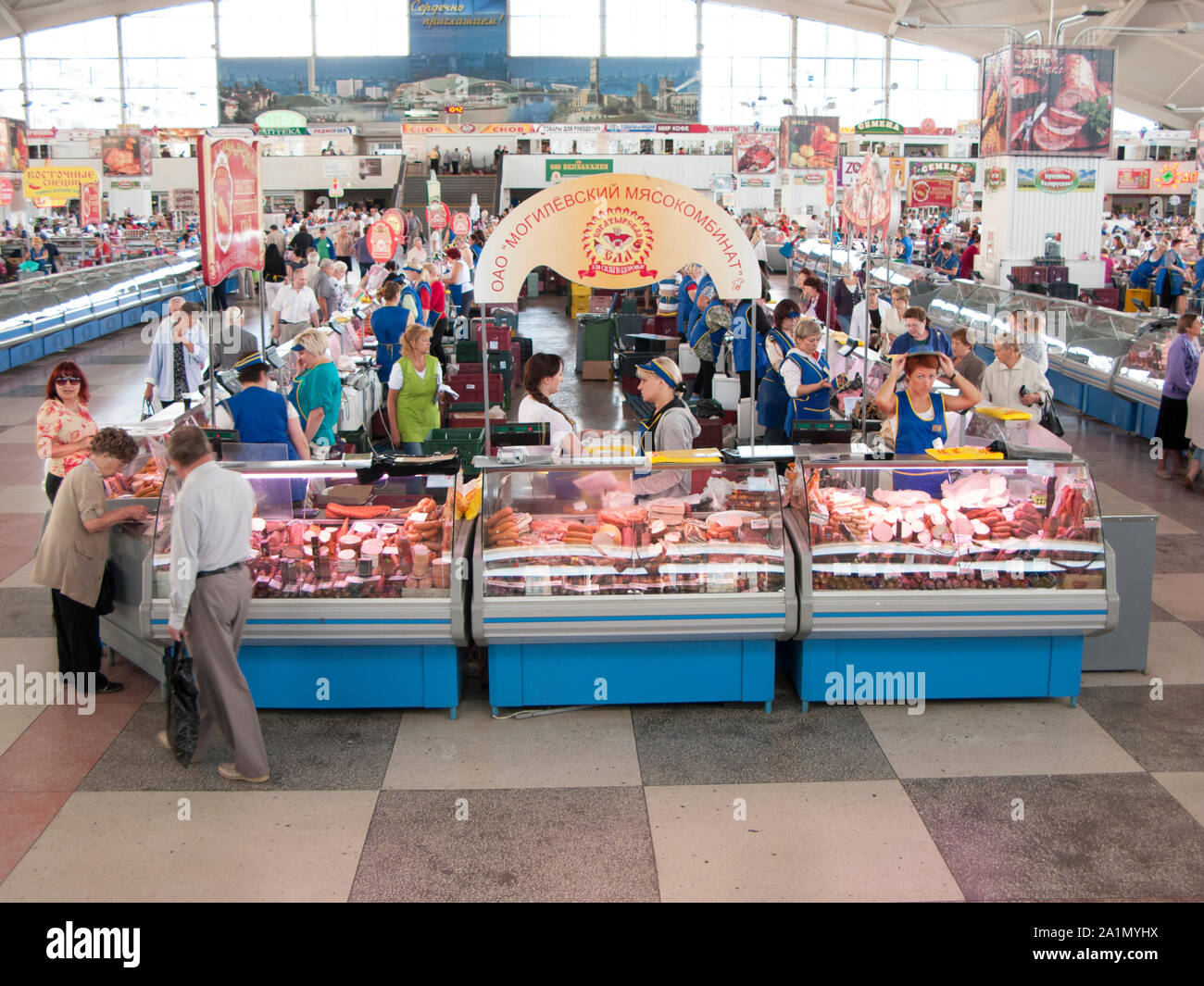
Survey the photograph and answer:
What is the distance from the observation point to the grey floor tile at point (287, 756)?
5.05m

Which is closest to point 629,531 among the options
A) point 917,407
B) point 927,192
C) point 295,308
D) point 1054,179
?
point 917,407

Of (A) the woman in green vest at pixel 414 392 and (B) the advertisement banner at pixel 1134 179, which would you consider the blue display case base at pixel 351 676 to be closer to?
(A) the woman in green vest at pixel 414 392

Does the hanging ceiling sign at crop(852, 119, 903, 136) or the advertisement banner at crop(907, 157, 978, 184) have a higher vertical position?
the hanging ceiling sign at crop(852, 119, 903, 136)

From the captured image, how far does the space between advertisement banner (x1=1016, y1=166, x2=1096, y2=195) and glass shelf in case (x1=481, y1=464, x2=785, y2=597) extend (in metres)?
15.2

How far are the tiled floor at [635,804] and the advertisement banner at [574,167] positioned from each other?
28.0 metres

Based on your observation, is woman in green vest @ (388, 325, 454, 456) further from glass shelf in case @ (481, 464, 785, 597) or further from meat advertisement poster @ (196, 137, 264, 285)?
glass shelf in case @ (481, 464, 785, 597)

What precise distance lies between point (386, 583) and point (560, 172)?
105 ft

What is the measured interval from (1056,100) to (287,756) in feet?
57.4

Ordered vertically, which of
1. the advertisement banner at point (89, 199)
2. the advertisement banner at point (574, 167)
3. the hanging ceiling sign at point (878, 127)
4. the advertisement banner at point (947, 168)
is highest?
the hanging ceiling sign at point (878, 127)

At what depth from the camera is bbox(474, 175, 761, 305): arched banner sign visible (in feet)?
20.0

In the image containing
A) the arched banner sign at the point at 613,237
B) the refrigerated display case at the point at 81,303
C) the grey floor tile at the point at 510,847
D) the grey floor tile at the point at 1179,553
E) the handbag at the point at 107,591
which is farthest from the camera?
the refrigerated display case at the point at 81,303

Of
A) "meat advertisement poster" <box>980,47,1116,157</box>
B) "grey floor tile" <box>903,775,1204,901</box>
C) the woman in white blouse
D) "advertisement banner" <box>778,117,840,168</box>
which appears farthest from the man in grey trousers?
"advertisement banner" <box>778,117,840,168</box>

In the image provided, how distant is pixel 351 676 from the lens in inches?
221

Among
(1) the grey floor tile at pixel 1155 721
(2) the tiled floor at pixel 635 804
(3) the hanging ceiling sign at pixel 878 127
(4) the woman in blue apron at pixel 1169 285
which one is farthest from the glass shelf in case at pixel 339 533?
(3) the hanging ceiling sign at pixel 878 127
